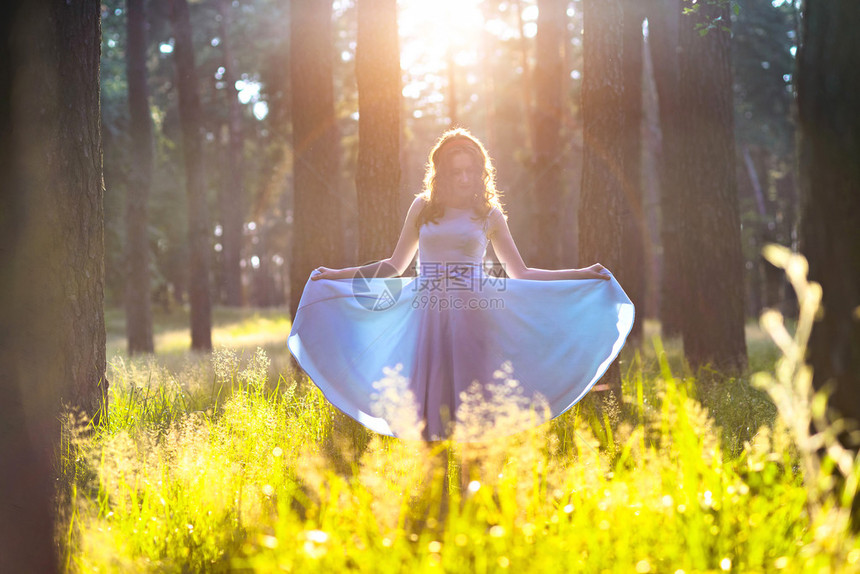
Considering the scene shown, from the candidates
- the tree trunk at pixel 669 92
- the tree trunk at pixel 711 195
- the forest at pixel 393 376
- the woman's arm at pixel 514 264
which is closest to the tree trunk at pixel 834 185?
the forest at pixel 393 376

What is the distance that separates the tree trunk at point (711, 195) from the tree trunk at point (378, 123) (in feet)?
12.7

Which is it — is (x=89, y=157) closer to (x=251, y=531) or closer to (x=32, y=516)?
(x=32, y=516)

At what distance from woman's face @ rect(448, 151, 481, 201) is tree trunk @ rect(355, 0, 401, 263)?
2.19 metres

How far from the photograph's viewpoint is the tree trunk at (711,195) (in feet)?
27.9

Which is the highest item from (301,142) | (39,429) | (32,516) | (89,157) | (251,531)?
(301,142)

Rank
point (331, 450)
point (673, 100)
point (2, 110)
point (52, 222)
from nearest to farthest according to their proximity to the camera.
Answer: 1. point (2, 110)
2. point (52, 222)
3. point (331, 450)
4. point (673, 100)

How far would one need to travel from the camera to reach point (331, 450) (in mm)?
4824

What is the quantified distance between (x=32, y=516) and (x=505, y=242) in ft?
11.1

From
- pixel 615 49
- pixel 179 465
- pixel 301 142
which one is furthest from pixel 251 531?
pixel 301 142

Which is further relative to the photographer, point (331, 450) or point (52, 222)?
point (331, 450)

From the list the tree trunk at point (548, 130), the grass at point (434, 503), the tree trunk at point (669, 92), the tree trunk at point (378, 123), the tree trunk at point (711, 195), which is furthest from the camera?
the tree trunk at point (548, 130)

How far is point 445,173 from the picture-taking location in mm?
4996

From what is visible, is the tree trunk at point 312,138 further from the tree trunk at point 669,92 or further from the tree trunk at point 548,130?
the tree trunk at point 548,130

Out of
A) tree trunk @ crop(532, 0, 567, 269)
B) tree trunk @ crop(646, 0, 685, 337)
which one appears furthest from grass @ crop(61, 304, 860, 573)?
tree trunk @ crop(532, 0, 567, 269)
